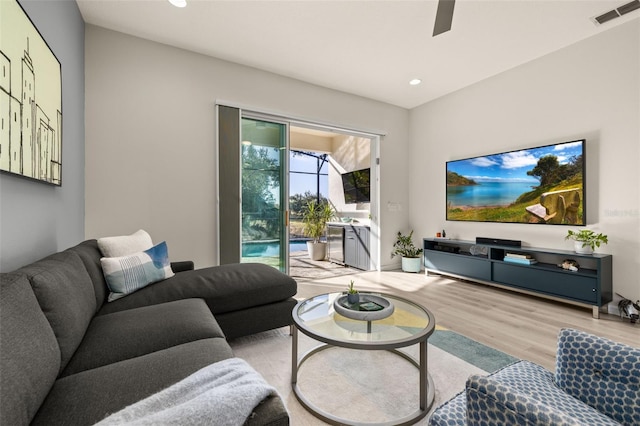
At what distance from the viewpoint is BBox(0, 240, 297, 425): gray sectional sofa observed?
0.81 metres

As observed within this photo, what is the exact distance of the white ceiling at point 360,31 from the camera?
8.34 feet

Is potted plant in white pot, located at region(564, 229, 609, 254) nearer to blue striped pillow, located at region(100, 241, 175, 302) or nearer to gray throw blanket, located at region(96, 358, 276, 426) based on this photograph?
gray throw blanket, located at region(96, 358, 276, 426)

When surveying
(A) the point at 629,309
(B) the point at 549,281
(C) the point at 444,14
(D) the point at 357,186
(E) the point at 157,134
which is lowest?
(A) the point at 629,309

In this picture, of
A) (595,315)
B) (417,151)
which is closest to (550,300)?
(595,315)

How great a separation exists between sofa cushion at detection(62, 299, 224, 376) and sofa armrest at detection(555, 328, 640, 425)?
4.72ft

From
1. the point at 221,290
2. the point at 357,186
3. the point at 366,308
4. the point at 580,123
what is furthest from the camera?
the point at 357,186

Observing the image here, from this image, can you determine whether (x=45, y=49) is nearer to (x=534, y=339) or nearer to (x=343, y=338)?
(x=343, y=338)

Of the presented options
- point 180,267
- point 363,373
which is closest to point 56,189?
point 180,267

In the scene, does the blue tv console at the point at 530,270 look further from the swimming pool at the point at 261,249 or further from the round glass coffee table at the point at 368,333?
the swimming pool at the point at 261,249

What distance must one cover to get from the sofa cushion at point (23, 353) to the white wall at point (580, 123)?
4.37 meters

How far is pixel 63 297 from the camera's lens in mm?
1194

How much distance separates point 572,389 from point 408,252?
3939mm

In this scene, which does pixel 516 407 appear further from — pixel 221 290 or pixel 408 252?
pixel 408 252

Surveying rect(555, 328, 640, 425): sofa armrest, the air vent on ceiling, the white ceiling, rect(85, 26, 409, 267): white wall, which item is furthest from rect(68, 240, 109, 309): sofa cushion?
the air vent on ceiling
